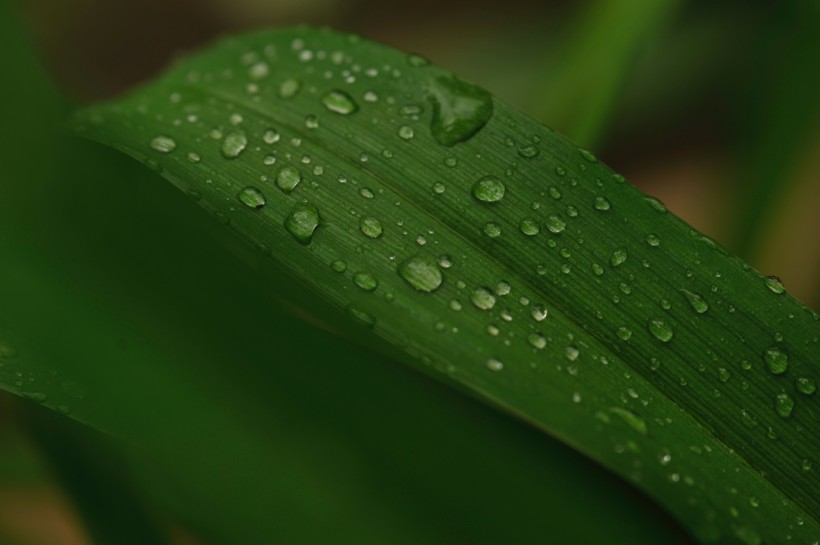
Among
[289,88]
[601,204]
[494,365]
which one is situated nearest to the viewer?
[494,365]

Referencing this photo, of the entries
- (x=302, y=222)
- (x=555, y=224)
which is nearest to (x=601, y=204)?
(x=555, y=224)

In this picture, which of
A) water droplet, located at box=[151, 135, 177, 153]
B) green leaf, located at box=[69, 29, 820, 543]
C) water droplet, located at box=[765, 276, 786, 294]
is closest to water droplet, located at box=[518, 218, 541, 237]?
green leaf, located at box=[69, 29, 820, 543]

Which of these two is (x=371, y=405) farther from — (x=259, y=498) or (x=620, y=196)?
(x=620, y=196)

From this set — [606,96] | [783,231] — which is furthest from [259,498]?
[783,231]

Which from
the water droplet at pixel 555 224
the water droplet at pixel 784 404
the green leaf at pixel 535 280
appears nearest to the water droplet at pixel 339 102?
the green leaf at pixel 535 280

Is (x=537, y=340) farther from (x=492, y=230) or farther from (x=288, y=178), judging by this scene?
(x=288, y=178)

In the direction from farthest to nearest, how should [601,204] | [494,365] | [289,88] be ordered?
[289,88], [601,204], [494,365]
